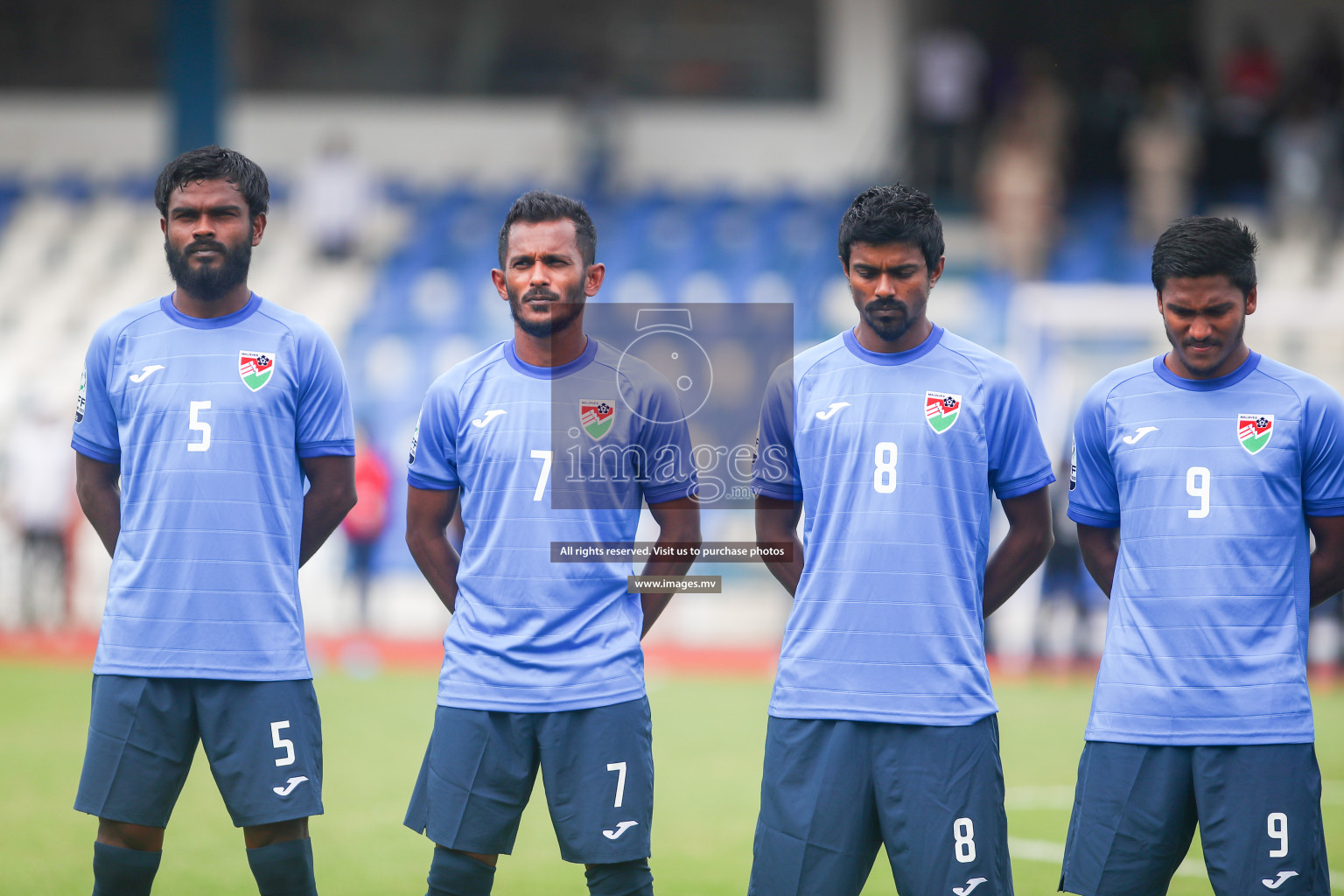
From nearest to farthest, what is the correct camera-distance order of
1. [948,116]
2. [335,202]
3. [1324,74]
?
[1324,74] < [335,202] < [948,116]

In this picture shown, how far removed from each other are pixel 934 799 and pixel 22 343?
15.9 metres

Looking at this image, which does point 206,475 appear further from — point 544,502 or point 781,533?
point 781,533

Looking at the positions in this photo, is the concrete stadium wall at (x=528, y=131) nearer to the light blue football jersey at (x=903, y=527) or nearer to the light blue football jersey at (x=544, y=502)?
the light blue football jersey at (x=544, y=502)

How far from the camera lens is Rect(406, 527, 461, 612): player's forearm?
4.11 meters

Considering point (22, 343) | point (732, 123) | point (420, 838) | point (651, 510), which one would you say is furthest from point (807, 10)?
point (651, 510)

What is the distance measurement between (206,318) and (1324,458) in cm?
301

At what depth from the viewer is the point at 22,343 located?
56.2ft

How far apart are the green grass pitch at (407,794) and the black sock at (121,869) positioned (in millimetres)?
1716

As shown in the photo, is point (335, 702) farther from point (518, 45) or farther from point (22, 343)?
point (518, 45)

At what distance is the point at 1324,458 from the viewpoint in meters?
3.75

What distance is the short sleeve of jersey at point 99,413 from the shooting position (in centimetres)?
413

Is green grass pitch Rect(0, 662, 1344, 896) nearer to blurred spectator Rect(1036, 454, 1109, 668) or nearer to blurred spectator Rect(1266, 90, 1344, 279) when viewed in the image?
blurred spectator Rect(1036, 454, 1109, 668)

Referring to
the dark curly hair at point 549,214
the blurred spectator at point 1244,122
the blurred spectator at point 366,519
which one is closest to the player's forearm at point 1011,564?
the dark curly hair at point 549,214

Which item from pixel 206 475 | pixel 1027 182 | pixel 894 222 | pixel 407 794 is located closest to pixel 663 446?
pixel 894 222
